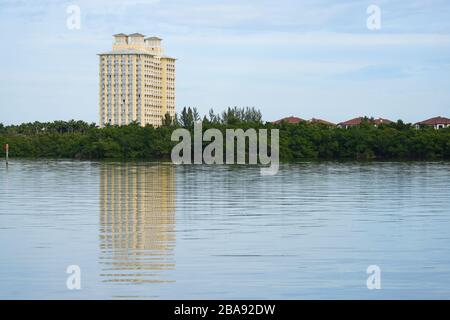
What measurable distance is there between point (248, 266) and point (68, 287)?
2823 mm

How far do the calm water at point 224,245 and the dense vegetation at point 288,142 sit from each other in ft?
212

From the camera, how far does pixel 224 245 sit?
15.4 m

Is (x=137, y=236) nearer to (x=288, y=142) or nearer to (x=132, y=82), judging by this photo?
(x=288, y=142)

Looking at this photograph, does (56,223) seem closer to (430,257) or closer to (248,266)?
(248,266)

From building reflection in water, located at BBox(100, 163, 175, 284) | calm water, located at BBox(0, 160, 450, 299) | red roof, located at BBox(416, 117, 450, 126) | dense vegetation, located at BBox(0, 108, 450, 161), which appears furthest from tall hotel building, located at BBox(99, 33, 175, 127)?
calm water, located at BBox(0, 160, 450, 299)

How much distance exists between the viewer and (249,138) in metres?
92.4

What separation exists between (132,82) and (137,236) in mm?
173295

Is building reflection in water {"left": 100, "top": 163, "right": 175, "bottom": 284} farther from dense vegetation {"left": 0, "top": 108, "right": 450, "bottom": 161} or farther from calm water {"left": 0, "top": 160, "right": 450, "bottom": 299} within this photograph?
dense vegetation {"left": 0, "top": 108, "right": 450, "bottom": 161}

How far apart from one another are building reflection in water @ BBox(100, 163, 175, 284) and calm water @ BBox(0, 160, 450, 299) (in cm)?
Answer: 2

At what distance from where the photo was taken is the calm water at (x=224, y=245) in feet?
38.0

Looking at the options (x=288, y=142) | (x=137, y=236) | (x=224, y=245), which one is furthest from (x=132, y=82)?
(x=224, y=245)

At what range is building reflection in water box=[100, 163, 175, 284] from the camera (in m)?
12.6

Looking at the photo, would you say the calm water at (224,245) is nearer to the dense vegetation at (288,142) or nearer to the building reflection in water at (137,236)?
the building reflection in water at (137,236)

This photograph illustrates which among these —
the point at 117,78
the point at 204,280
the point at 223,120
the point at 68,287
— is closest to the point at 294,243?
the point at 204,280
